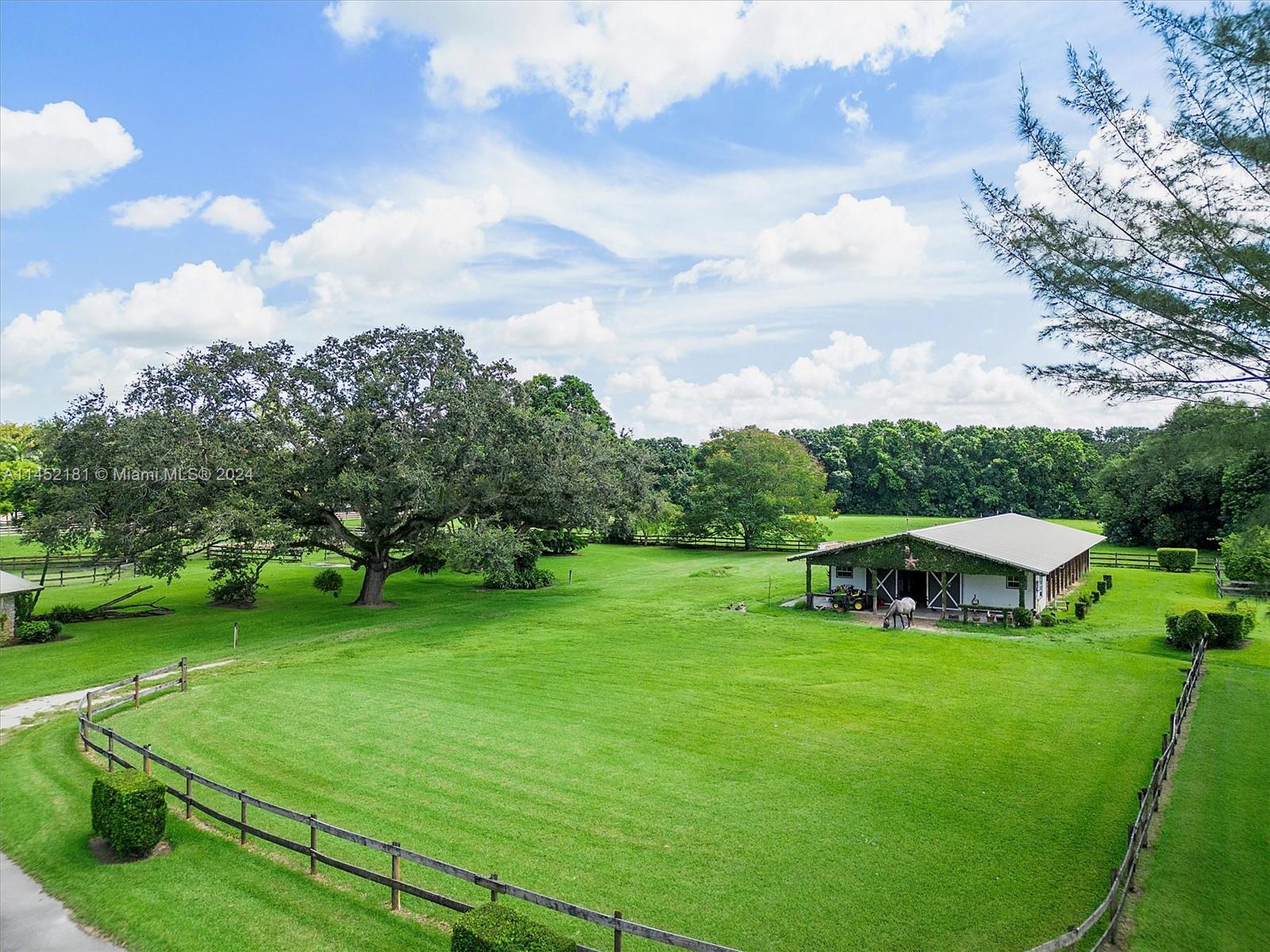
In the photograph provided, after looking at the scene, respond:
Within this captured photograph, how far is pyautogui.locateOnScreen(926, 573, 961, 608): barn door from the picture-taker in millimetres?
28922

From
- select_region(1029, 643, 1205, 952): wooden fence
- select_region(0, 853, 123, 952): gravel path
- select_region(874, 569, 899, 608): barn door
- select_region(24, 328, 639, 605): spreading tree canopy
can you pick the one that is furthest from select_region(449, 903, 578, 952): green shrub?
select_region(874, 569, 899, 608): barn door

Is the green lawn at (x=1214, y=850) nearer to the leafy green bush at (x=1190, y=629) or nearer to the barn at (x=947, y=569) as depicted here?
the leafy green bush at (x=1190, y=629)

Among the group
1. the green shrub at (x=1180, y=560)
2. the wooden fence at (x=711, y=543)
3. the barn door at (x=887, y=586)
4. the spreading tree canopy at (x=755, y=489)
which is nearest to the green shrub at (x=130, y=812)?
the barn door at (x=887, y=586)

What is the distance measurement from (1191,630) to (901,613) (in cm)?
859

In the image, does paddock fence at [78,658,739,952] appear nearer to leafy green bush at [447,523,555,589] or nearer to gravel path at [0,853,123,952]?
gravel path at [0,853,123,952]

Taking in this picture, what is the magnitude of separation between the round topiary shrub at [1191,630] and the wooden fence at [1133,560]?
24264 mm

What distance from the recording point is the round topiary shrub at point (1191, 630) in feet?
74.8

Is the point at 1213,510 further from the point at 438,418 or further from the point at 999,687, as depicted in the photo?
the point at 438,418

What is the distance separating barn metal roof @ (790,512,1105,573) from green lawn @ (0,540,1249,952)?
11.4 feet

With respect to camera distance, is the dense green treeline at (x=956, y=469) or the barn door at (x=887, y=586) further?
the dense green treeline at (x=956, y=469)

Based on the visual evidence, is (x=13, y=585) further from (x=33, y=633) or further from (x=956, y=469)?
(x=956, y=469)

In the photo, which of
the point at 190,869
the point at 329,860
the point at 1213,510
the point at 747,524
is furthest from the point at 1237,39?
the point at 1213,510

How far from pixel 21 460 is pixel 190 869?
57.9 meters

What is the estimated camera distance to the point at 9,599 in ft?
83.6
